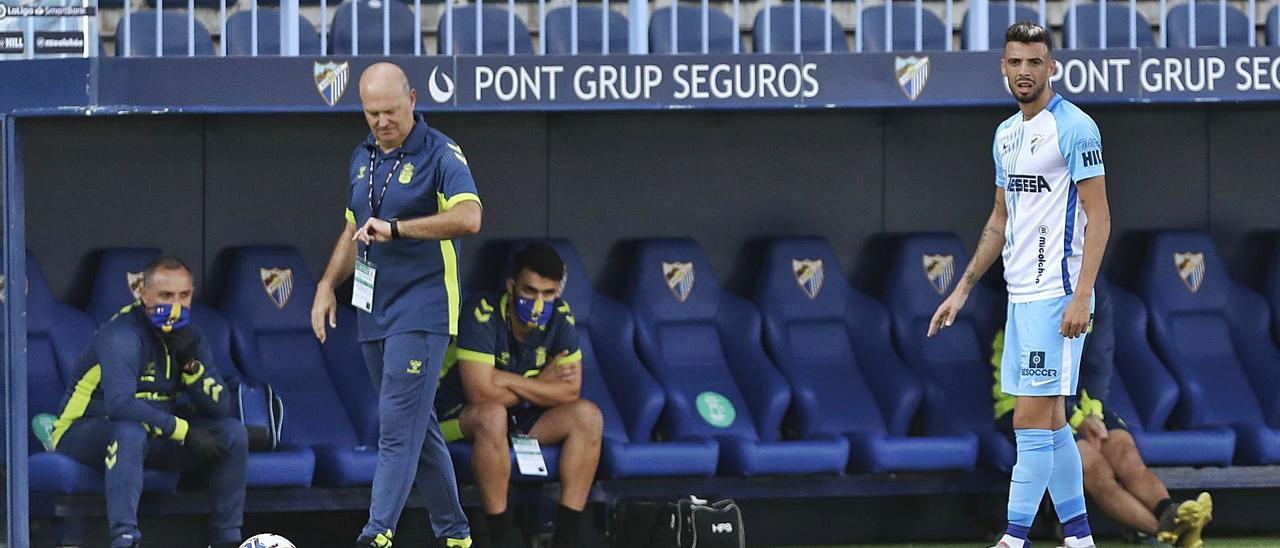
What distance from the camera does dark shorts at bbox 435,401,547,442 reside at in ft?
25.9

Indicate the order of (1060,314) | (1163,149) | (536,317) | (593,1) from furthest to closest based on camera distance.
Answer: (593,1) < (1163,149) < (536,317) < (1060,314)

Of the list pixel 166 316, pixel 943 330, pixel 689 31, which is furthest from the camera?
pixel 689 31

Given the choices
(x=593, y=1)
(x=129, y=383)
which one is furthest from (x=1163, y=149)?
(x=129, y=383)

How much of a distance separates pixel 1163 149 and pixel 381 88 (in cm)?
396

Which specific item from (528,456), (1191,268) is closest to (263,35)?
(528,456)

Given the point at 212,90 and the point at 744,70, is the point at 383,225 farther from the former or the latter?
the point at 744,70

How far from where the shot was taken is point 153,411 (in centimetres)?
739

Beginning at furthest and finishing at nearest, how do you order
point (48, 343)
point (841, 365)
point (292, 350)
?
point (841, 365)
point (292, 350)
point (48, 343)

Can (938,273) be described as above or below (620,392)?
above

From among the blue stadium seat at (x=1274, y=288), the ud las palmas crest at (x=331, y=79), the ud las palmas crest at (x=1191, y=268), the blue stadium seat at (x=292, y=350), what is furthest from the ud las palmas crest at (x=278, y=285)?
the blue stadium seat at (x=1274, y=288)

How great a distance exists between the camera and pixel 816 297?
885 cm

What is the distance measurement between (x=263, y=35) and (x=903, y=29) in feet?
8.50

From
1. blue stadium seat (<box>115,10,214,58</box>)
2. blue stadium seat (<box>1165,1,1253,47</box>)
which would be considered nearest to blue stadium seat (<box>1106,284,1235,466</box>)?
blue stadium seat (<box>1165,1,1253,47</box>)

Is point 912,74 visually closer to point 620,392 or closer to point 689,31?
point 689,31
